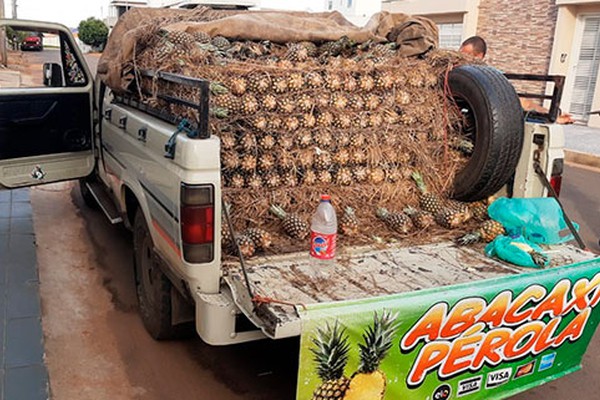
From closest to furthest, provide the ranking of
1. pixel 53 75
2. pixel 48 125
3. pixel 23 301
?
pixel 23 301 → pixel 48 125 → pixel 53 75

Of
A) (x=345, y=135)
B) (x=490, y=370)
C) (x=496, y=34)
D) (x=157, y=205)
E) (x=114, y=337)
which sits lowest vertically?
(x=114, y=337)

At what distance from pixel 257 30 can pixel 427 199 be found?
1926 mm

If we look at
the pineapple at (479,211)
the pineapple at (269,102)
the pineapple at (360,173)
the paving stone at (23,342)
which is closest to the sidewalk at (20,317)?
the paving stone at (23,342)

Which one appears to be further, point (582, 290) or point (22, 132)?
point (22, 132)

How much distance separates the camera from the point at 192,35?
4.14 m

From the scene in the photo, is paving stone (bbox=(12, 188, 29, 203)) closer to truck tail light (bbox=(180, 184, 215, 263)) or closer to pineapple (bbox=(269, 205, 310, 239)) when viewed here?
pineapple (bbox=(269, 205, 310, 239))

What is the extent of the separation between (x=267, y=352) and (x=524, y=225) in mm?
1914

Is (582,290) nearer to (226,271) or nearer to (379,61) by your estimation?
(226,271)

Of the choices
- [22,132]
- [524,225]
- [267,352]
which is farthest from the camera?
[22,132]

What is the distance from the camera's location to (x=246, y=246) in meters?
3.18

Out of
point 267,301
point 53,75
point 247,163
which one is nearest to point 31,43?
point 53,75

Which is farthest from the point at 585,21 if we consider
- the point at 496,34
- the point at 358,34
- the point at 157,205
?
the point at 157,205

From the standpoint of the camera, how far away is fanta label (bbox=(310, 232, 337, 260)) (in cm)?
298

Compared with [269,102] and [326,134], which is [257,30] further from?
[326,134]
